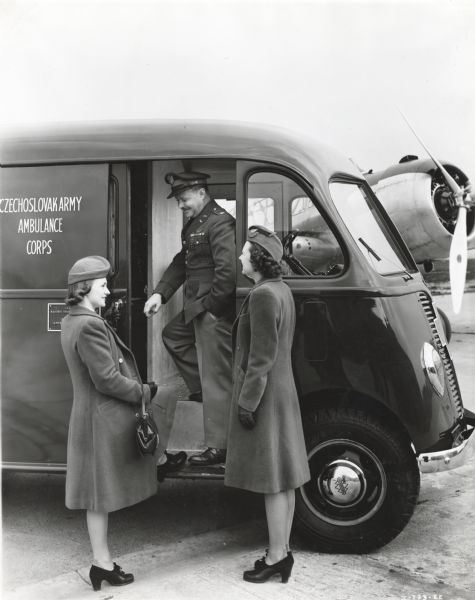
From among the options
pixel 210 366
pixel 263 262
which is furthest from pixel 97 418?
pixel 263 262

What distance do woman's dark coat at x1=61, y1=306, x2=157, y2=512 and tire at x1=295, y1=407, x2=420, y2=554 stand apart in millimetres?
1107

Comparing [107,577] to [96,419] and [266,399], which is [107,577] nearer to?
[96,419]

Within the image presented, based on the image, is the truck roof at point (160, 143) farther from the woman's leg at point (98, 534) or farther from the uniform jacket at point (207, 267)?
the woman's leg at point (98, 534)

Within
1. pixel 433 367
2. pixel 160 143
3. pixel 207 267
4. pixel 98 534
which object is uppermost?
pixel 160 143

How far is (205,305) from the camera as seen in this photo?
4.08m

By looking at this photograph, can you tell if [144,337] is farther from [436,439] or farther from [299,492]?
[436,439]

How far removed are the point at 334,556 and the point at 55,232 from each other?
2592mm

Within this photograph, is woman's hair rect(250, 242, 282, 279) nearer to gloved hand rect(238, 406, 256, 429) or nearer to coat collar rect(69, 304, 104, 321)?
gloved hand rect(238, 406, 256, 429)

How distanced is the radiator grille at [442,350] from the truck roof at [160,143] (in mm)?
1003

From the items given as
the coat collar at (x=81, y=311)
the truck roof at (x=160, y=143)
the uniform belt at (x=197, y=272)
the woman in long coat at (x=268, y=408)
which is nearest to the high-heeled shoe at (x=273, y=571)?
the woman in long coat at (x=268, y=408)

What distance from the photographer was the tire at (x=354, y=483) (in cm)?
375

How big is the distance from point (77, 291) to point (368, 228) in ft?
6.30

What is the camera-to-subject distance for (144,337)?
493 cm

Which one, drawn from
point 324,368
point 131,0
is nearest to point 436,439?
point 324,368
